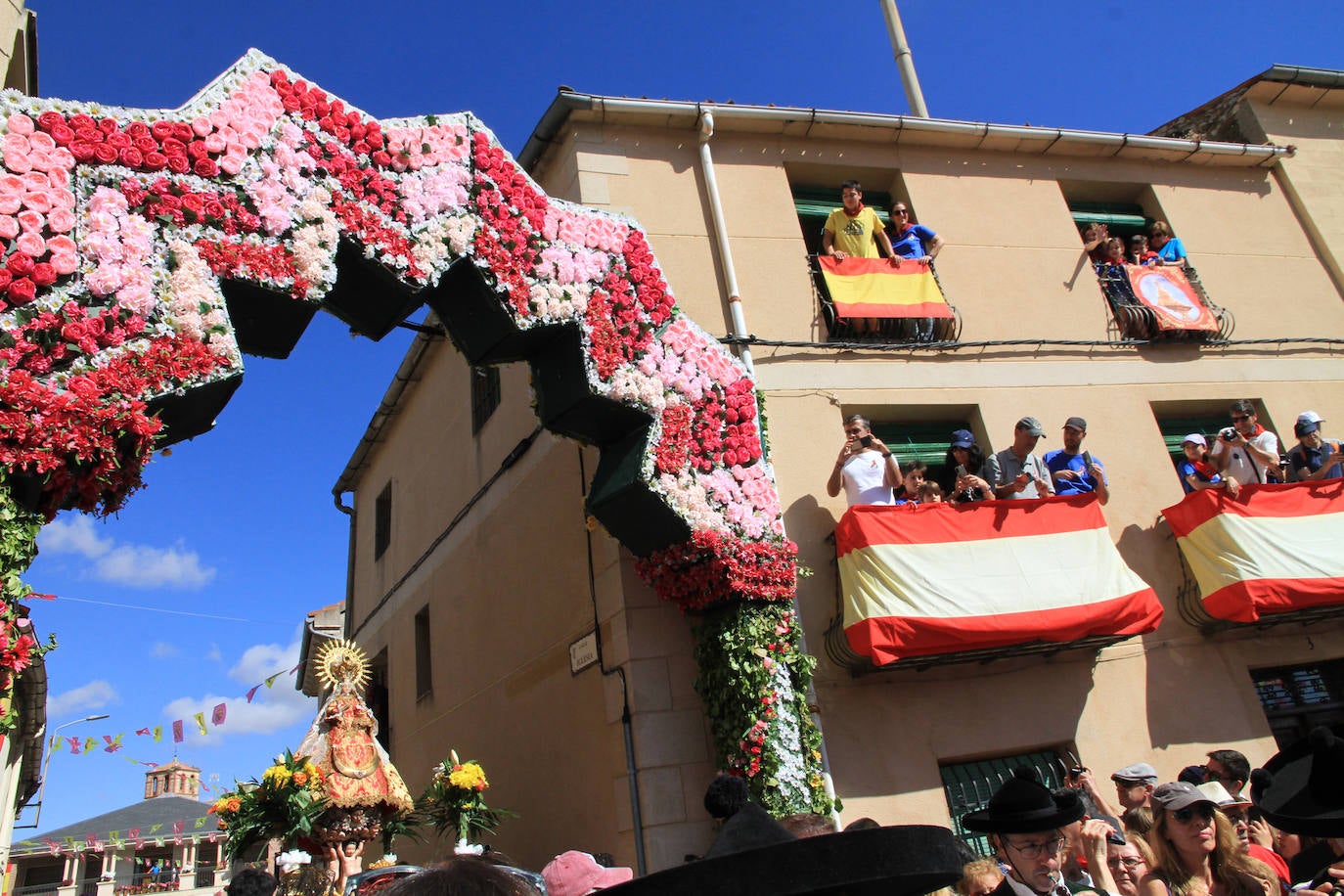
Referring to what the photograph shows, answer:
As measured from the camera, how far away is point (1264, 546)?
7.98 metres

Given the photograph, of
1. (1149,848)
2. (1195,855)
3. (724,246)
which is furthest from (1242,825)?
(724,246)

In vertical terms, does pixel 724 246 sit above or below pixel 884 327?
above

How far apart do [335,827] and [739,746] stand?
10.3ft

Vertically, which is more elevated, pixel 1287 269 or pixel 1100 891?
pixel 1287 269

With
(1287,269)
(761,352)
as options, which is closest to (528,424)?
(761,352)

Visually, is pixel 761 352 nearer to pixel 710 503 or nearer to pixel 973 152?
pixel 710 503

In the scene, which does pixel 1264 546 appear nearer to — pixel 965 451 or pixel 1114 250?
pixel 965 451

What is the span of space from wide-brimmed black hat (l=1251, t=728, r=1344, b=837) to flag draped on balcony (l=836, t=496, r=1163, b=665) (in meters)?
3.17

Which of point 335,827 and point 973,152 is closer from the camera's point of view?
point 335,827

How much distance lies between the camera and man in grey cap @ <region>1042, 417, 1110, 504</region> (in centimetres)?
838

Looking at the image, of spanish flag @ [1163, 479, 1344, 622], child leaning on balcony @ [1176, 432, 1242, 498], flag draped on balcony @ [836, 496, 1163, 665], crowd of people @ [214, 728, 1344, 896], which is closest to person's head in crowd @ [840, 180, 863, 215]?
flag draped on balcony @ [836, 496, 1163, 665]

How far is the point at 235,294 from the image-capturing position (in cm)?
541

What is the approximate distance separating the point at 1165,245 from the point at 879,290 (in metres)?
4.03

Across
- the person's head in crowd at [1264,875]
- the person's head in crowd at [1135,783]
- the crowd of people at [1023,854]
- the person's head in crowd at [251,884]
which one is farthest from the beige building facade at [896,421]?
the person's head in crowd at [1264,875]
